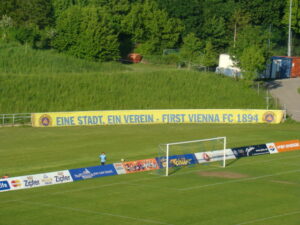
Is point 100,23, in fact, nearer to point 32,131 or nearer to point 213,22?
point 213,22

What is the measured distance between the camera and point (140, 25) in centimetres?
11062

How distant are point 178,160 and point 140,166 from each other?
307 centimetres

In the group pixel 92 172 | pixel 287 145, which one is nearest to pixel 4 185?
pixel 92 172

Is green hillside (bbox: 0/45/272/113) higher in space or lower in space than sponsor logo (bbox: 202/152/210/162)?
higher

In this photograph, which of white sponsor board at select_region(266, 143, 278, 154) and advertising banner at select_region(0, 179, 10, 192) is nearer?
advertising banner at select_region(0, 179, 10, 192)

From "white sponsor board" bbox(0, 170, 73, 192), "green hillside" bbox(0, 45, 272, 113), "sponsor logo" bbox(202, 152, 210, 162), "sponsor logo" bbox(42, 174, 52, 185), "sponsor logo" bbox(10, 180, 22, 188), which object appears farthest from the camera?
"green hillside" bbox(0, 45, 272, 113)

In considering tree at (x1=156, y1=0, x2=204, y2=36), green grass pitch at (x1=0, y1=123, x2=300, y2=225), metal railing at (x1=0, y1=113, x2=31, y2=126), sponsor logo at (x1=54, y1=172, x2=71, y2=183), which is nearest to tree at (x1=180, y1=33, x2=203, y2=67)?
tree at (x1=156, y1=0, x2=204, y2=36)

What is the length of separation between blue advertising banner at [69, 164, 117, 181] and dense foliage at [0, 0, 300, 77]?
50715 millimetres

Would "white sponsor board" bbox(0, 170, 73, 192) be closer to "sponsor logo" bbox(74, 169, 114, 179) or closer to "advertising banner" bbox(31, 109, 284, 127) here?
"sponsor logo" bbox(74, 169, 114, 179)

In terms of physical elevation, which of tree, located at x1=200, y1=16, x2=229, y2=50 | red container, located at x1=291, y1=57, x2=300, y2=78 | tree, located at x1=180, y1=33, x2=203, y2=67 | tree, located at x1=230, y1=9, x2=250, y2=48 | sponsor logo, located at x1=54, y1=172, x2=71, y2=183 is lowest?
sponsor logo, located at x1=54, y1=172, x2=71, y2=183

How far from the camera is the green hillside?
252 ft

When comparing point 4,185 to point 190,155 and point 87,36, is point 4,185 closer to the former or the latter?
point 190,155

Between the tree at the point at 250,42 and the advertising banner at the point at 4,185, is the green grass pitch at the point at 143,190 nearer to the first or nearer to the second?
the advertising banner at the point at 4,185

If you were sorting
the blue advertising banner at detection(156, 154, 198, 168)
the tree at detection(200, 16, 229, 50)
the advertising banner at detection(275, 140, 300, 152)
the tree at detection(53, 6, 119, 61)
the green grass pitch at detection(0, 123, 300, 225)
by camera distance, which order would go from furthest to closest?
the tree at detection(200, 16, 229, 50), the tree at detection(53, 6, 119, 61), the advertising banner at detection(275, 140, 300, 152), the blue advertising banner at detection(156, 154, 198, 168), the green grass pitch at detection(0, 123, 300, 225)
